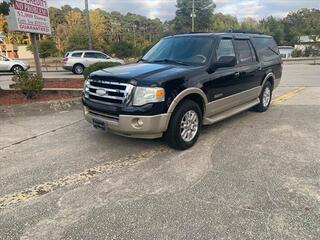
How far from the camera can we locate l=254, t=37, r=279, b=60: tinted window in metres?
7.02

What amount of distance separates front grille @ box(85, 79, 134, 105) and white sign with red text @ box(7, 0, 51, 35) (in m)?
5.16

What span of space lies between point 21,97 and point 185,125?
528 centimetres

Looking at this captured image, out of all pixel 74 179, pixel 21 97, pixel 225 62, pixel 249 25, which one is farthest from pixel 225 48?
pixel 249 25

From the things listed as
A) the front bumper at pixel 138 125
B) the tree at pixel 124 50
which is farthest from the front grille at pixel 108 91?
the tree at pixel 124 50

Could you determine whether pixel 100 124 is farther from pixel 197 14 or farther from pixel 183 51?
pixel 197 14

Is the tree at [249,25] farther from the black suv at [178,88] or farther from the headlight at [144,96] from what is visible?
the headlight at [144,96]

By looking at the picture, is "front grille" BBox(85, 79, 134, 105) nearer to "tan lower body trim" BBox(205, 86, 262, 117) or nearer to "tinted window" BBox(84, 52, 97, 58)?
"tan lower body trim" BBox(205, 86, 262, 117)

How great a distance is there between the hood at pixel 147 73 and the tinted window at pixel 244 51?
→ 157 cm

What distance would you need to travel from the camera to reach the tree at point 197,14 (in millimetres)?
66625

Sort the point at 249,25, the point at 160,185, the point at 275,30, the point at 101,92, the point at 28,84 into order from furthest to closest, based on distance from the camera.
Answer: the point at 249,25 < the point at 275,30 < the point at 28,84 < the point at 101,92 < the point at 160,185

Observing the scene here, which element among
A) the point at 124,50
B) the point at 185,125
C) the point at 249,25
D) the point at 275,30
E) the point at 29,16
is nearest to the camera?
the point at 185,125

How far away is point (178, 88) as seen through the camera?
4613 mm

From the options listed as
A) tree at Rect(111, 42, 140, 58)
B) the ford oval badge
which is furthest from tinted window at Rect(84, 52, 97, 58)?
the ford oval badge

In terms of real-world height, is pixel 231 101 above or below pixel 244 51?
below
